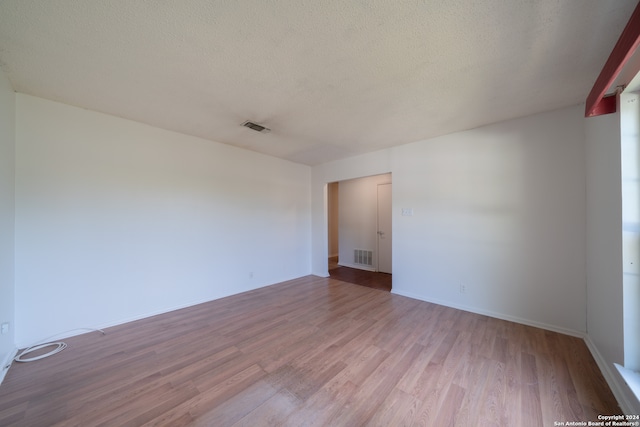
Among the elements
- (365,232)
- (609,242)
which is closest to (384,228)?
(365,232)

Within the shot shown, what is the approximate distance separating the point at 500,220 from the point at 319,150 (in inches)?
122

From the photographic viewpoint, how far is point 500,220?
3.01 metres

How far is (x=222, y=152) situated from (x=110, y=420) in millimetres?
3511

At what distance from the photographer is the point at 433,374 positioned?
1.94 m

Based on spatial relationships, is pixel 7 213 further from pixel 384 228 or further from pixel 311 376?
pixel 384 228

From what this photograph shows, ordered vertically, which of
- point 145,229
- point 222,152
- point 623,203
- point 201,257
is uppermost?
point 222,152

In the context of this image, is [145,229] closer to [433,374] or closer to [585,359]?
[433,374]

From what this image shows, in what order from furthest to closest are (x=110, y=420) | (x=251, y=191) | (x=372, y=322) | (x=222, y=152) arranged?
1. (x=251, y=191)
2. (x=222, y=152)
3. (x=372, y=322)
4. (x=110, y=420)

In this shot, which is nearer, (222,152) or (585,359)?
(585,359)

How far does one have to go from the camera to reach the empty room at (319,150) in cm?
152

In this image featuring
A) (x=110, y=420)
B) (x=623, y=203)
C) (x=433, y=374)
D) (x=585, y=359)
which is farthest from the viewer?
(x=585, y=359)

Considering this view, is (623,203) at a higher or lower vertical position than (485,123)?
lower

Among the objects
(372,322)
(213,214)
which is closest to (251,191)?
(213,214)

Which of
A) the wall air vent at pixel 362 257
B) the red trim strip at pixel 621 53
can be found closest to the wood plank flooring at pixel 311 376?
the red trim strip at pixel 621 53
